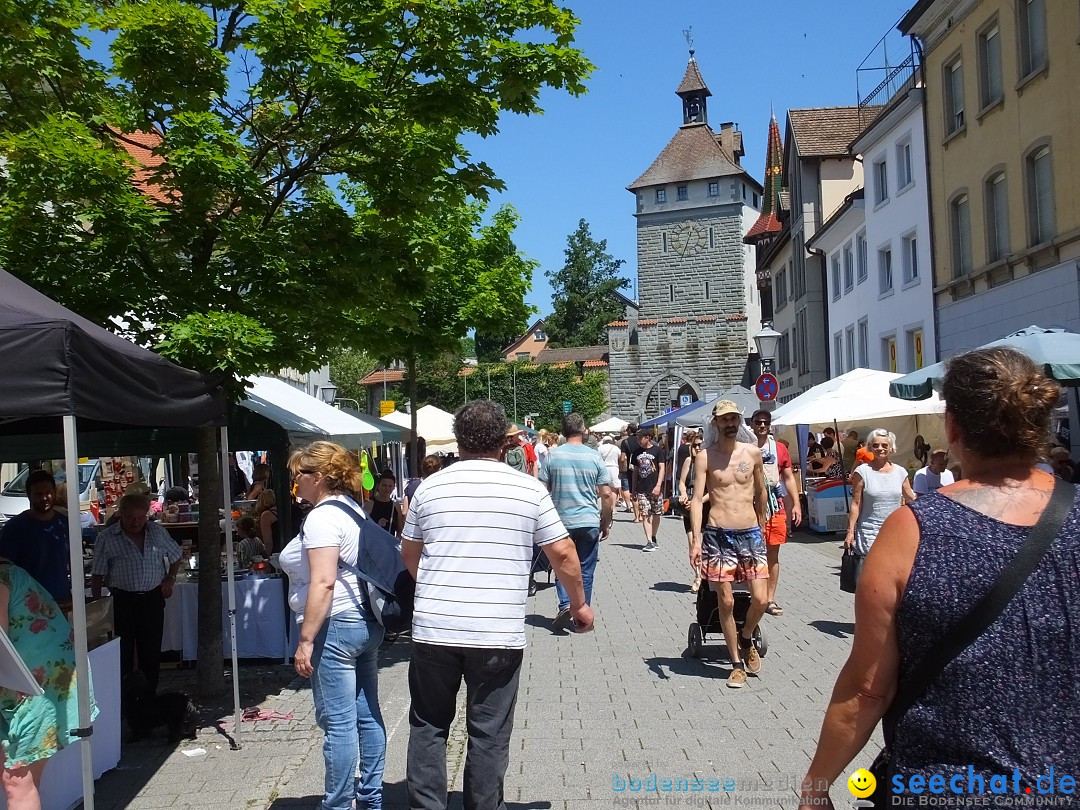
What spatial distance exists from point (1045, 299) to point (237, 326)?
1522 cm

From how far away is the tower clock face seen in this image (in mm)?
68000

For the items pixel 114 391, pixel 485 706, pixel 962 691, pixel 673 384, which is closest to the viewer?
pixel 962 691

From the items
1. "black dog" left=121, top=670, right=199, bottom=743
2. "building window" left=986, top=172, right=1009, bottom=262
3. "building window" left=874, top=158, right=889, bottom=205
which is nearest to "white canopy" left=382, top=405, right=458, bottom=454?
"building window" left=986, top=172, right=1009, bottom=262

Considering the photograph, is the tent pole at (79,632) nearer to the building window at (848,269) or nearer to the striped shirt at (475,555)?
the striped shirt at (475,555)

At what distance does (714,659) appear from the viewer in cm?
823

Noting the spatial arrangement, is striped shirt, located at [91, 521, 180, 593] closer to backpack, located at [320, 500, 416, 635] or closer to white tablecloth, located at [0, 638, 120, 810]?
white tablecloth, located at [0, 638, 120, 810]

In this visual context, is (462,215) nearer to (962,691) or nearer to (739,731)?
(739,731)

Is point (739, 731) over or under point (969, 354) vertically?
under

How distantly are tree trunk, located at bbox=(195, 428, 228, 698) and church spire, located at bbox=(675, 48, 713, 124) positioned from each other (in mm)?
68787

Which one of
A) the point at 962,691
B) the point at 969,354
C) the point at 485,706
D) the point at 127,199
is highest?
the point at 127,199

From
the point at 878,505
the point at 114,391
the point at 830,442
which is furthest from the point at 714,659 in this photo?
the point at 830,442

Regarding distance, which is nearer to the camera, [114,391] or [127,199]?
[114,391]

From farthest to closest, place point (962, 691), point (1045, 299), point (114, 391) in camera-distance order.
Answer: point (1045, 299)
point (114, 391)
point (962, 691)

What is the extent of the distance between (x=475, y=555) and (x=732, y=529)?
147 inches
